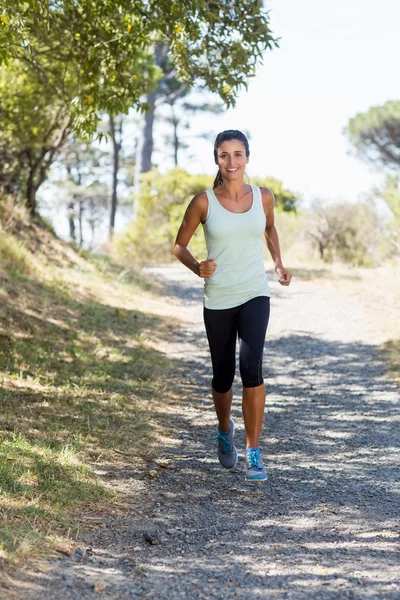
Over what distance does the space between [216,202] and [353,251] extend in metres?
16.1

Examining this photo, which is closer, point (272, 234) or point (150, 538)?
point (150, 538)

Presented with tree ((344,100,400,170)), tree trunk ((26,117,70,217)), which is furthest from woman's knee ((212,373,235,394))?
tree ((344,100,400,170))

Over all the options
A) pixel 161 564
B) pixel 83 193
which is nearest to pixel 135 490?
pixel 161 564

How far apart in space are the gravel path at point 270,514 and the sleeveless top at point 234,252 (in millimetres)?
1144

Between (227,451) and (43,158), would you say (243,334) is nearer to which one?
(227,451)

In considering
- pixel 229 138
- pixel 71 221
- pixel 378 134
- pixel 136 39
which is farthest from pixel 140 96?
pixel 71 221

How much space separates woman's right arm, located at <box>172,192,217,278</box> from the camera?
4.23 metres

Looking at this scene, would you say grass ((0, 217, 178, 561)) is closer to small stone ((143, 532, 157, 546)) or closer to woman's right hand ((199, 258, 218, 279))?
small stone ((143, 532, 157, 546))

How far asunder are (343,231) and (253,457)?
1614 centimetres

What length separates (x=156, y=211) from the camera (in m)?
22.8

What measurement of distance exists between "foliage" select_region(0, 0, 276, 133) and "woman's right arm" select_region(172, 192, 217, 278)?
2.50 metres

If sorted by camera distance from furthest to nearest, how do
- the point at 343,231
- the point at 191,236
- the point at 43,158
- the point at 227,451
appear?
the point at 343,231, the point at 43,158, the point at 227,451, the point at 191,236

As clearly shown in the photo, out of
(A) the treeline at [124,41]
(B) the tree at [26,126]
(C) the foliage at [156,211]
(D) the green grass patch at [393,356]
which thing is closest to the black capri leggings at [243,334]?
(A) the treeline at [124,41]

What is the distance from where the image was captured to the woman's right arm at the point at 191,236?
423 cm
